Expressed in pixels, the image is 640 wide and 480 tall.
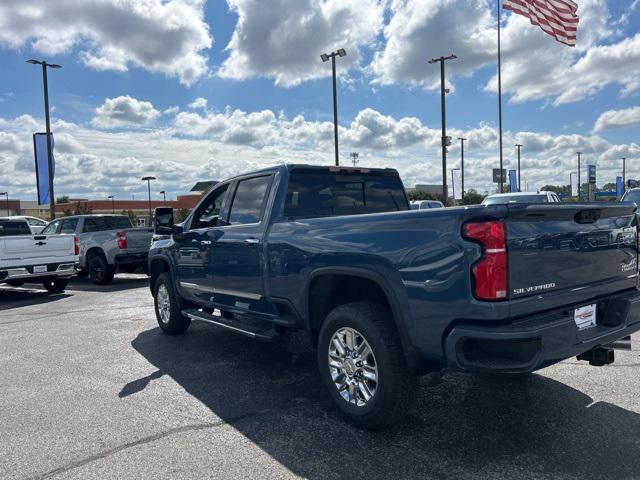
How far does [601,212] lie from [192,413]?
10.9ft

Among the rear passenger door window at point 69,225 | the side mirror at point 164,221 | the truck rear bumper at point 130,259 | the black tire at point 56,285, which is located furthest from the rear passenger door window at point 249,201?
the rear passenger door window at point 69,225

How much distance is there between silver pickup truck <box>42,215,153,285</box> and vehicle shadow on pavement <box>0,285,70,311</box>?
1211 millimetres

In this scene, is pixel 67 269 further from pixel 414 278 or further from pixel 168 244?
pixel 414 278

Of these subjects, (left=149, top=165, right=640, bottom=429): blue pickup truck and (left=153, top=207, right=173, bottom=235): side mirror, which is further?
(left=153, top=207, right=173, bottom=235): side mirror

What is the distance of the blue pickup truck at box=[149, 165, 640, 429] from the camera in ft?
10.1

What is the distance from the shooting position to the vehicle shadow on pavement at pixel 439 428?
321cm

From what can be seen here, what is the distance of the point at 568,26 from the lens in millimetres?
15500

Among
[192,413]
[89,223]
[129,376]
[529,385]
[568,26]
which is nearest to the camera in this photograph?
[192,413]

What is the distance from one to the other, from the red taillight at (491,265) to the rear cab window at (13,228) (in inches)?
428

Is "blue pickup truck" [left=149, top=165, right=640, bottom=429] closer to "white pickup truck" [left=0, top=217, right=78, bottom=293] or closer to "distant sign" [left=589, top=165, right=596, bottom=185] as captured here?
"white pickup truck" [left=0, top=217, right=78, bottom=293]

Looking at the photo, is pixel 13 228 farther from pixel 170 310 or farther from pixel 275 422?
pixel 275 422

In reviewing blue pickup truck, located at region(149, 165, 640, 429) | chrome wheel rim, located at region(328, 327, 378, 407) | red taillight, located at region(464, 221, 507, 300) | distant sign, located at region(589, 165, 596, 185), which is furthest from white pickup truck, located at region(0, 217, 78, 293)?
distant sign, located at region(589, 165, 596, 185)

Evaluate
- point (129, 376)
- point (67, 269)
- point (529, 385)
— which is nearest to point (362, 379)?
point (529, 385)

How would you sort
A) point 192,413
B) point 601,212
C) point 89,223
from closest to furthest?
point 601,212 < point 192,413 < point 89,223
